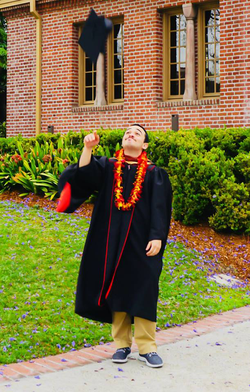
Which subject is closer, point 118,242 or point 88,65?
point 118,242

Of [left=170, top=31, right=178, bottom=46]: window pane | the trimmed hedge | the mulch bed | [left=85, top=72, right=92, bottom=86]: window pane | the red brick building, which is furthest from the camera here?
[left=85, top=72, right=92, bottom=86]: window pane

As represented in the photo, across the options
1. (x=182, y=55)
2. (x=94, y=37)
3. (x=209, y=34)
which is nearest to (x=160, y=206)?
(x=94, y=37)

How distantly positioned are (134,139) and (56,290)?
2344 millimetres

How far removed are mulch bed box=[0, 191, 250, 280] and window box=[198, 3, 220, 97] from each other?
16.2ft

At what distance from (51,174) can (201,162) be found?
2864 millimetres

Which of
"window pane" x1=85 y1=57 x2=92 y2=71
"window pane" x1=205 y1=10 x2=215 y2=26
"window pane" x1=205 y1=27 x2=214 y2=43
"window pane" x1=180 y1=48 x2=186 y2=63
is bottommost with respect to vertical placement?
"window pane" x1=180 y1=48 x2=186 y2=63

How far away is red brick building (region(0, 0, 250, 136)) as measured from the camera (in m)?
12.9

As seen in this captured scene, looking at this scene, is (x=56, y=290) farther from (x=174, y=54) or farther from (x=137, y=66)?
(x=174, y=54)

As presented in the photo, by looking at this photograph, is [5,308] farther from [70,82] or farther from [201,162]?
[70,82]

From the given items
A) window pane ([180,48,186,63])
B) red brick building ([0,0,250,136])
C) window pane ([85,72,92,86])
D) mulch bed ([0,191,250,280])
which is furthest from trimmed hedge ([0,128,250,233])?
window pane ([85,72,92,86])

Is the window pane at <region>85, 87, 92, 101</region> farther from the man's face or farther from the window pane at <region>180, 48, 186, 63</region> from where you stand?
the man's face

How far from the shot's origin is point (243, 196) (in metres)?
9.11

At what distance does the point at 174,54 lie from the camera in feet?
46.3

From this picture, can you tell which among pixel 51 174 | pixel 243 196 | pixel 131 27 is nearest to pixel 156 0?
pixel 131 27
